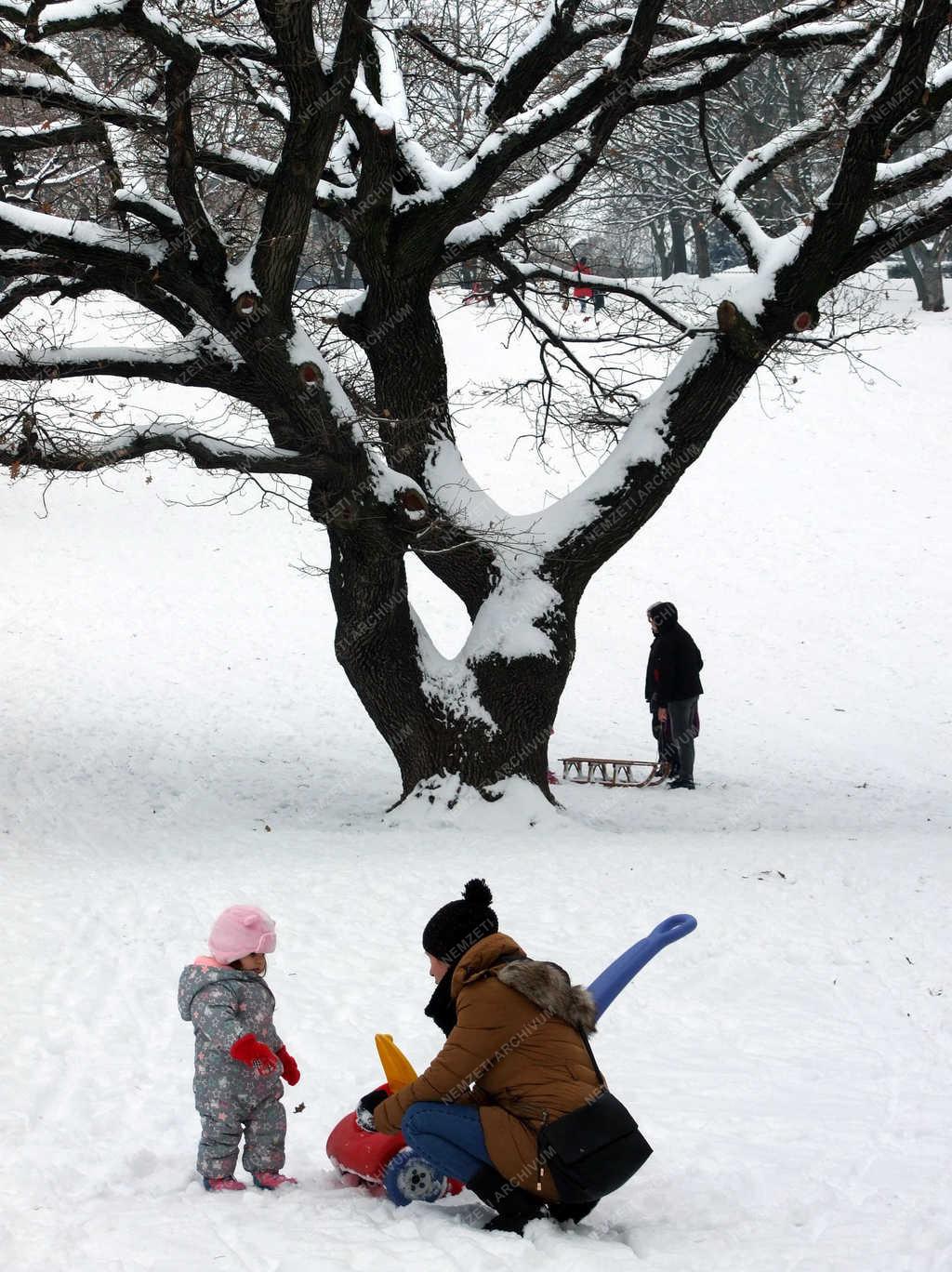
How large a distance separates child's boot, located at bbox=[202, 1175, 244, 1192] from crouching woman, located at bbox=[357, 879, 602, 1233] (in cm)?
69

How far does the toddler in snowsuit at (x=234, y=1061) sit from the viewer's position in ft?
14.2

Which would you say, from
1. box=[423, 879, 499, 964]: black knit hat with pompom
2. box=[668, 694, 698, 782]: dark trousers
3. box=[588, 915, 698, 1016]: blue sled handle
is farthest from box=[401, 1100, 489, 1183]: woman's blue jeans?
box=[668, 694, 698, 782]: dark trousers

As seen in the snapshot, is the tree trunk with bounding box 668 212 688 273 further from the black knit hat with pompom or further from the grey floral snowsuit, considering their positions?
the grey floral snowsuit

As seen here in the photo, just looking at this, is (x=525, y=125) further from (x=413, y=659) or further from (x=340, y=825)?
(x=340, y=825)

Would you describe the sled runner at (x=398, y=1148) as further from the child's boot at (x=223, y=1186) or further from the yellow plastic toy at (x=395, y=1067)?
the child's boot at (x=223, y=1186)

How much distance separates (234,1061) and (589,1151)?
1284 millimetres

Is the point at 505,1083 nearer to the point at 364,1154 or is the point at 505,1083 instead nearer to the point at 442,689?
the point at 364,1154

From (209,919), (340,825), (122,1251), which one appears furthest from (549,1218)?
(340,825)

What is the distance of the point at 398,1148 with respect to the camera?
4312mm

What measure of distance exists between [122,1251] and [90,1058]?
7.32 ft

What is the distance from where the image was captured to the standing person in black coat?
41.2ft

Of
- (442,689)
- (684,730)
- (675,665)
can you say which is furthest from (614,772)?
(442,689)

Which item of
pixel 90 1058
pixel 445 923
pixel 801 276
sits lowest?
pixel 90 1058

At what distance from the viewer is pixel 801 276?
9.46 m
